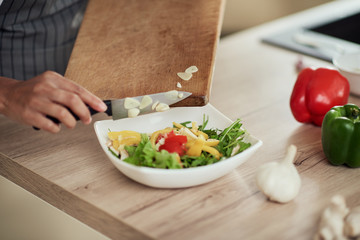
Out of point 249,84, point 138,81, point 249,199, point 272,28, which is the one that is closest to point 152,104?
point 138,81

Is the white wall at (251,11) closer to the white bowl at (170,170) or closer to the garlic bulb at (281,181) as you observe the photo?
the white bowl at (170,170)

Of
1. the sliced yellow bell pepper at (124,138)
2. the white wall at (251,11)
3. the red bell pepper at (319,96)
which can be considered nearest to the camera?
the sliced yellow bell pepper at (124,138)

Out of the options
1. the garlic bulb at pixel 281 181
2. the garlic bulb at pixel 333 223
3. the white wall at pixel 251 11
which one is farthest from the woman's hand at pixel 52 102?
the white wall at pixel 251 11

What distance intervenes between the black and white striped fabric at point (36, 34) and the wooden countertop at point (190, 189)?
0.29 metres

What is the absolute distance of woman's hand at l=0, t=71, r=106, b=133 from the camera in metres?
1.05

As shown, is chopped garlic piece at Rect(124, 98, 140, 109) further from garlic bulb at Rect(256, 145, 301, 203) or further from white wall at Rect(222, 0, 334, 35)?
white wall at Rect(222, 0, 334, 35)

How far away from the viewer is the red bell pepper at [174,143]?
1.05 m

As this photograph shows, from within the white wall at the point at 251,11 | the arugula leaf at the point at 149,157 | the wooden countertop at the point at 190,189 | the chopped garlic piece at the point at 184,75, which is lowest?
the white wall at the point at 251,11

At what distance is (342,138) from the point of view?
117 centimetres

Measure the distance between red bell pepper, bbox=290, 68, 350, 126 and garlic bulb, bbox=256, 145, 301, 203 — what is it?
424 mm

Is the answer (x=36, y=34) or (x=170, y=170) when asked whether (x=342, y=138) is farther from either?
(x=36, y=34)

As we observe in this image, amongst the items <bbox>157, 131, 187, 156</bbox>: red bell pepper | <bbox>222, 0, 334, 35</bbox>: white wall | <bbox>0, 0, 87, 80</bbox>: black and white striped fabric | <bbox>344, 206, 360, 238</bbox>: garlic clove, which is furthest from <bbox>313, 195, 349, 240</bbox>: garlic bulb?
<bbox>222, 0, 334, 35</bbox>: white wall

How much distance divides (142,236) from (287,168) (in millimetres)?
339

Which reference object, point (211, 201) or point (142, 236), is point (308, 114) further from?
point (142, 236)
